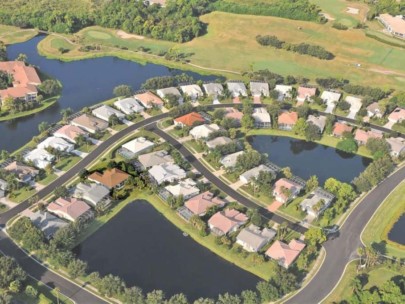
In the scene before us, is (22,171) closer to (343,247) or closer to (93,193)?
(93,193)

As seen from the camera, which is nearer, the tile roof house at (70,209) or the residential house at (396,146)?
the tile roof house at (70,209)

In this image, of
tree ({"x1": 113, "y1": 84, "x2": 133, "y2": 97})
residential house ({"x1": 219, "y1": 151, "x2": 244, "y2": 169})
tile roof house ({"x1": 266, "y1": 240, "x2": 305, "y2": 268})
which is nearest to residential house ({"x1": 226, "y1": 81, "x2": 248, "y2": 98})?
tree ({"x1": 113, "y1": 84, "x2": 133, "y2": 97})

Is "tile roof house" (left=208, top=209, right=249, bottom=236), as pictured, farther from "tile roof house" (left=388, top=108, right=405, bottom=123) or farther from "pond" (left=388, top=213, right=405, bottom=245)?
"tile roof house" (left=388, top=108, right=405, bottom=123)

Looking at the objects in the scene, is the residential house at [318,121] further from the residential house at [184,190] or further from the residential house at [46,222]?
the residential house at [46,222]

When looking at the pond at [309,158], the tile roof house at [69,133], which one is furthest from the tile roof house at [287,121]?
the tile roof house at [69,133]

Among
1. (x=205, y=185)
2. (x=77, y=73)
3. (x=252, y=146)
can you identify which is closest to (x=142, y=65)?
(x=77, y=73)

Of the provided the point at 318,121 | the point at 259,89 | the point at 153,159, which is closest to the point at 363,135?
the point at 318,121

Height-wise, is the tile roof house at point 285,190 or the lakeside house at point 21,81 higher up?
the lakeside house at point 21,81
